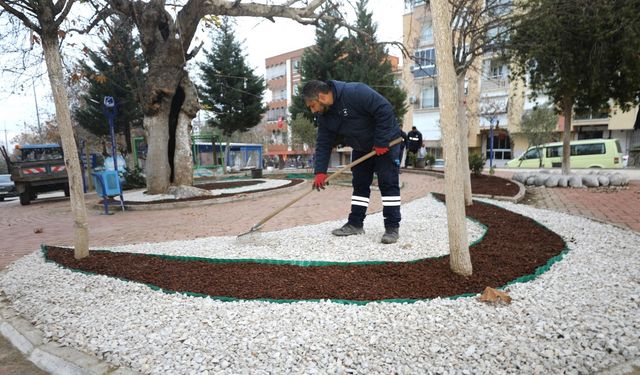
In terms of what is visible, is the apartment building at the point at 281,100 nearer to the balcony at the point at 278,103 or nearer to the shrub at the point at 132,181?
the balcony at the point at 278,103

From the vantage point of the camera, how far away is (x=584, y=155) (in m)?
17.9

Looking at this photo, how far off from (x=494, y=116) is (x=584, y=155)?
576 cm

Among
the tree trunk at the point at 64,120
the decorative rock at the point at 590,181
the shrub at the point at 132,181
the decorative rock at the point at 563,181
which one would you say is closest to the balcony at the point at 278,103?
the shrub at the point at 132,181

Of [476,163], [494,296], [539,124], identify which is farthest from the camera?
[539,124]

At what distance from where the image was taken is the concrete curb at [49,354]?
1.88 meters

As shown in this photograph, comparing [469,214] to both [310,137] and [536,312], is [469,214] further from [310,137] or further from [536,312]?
[310,137]

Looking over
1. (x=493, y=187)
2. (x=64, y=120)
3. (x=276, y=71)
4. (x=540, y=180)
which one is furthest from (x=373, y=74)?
(x=276, y=71)

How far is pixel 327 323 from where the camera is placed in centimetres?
209

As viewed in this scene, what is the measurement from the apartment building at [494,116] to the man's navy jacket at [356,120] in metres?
20.1

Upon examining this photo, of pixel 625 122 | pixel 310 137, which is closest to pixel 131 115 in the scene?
pixel 310 137

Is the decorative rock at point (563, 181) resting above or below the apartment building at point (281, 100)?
below

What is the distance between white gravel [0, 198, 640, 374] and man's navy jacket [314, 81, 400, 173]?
183 centimetres

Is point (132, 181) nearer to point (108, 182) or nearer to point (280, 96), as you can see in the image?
point (108, 182)

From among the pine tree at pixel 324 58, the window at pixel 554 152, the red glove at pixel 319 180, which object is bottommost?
the window at pixel 554 152
